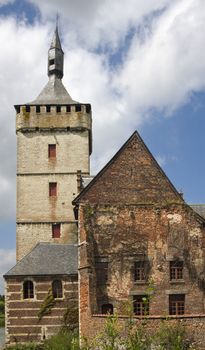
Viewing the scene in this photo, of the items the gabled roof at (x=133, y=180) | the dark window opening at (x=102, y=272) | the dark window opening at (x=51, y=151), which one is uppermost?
the dark window opening at (x=51, y=151)

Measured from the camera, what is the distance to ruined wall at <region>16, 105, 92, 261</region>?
40062mm

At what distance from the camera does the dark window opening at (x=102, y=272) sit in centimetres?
2570

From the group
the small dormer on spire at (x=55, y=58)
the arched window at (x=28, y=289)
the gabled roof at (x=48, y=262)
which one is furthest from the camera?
the small dormer on spire at (x=55, y=58)

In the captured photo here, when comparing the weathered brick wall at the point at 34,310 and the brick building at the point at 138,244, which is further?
the weathered brick wall at the point at 34,310

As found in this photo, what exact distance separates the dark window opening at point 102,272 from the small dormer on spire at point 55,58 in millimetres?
25997

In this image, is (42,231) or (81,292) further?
(42,231)

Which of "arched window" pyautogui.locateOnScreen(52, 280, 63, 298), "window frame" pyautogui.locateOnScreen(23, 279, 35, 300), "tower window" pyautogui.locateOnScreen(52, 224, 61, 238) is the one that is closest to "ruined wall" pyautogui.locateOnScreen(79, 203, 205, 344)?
"arched window" pyautogui.locateOnScreen(52, 280, 63, 298)

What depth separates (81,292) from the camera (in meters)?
24.8

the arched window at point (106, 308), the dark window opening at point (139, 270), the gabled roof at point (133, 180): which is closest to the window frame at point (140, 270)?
the dark window opening at point (139, 270)

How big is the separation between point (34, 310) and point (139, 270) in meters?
8.48

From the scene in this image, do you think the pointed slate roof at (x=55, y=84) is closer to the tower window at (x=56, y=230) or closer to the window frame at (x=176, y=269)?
the tower window at (x=56, y=230)

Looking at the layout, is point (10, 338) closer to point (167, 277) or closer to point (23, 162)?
point (167, 277)

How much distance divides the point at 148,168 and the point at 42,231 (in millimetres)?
15079

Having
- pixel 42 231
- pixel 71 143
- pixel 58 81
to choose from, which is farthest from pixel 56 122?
pixel 42 231
